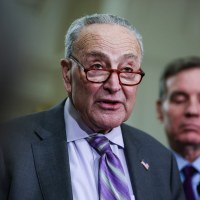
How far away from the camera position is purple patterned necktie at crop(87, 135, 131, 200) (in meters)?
1.05

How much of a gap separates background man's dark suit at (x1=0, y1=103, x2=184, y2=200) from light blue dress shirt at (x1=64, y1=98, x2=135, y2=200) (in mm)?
25

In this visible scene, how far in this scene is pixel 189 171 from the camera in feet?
5.18

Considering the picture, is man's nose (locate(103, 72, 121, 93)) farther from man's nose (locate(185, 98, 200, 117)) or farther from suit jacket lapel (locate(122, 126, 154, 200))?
man's nose (locate(185, 98, 200, 117))

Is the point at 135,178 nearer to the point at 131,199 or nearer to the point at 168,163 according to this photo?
the point at 131,199

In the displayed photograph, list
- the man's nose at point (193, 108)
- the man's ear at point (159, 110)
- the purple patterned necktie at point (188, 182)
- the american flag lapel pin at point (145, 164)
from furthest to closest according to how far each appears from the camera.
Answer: the man's ear at point (159, 110)
the man's nose at point (193, 108)
the purple patterned necktie at point (188, 182)
the american flag lapel pin at point (145, 164)

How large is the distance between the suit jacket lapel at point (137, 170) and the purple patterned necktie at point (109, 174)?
56mm

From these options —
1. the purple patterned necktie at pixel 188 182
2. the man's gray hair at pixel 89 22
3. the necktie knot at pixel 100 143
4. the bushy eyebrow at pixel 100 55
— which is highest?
the man's gray hair at pixel 89 22

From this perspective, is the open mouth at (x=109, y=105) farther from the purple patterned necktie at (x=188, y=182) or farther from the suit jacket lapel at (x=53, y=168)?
the purple patterned necktie at (x=188, y=182)

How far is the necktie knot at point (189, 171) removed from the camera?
1563 millimetres

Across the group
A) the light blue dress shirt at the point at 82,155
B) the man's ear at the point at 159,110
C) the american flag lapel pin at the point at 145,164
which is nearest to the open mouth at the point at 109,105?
the light blue dress shirt at the point at 82,155

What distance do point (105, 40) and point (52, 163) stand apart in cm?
43

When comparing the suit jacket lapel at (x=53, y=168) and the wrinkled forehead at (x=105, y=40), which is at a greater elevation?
the wrinkled forehead at (x=105, y=40)

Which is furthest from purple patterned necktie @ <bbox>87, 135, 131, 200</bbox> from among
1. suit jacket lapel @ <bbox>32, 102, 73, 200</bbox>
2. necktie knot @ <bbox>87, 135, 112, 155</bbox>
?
suit jacket lapel @ <bbox>32, 102, 73, 200</bbox>

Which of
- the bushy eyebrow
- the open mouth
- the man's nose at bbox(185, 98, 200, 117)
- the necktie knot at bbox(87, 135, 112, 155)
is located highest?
the bushy eyebrow
